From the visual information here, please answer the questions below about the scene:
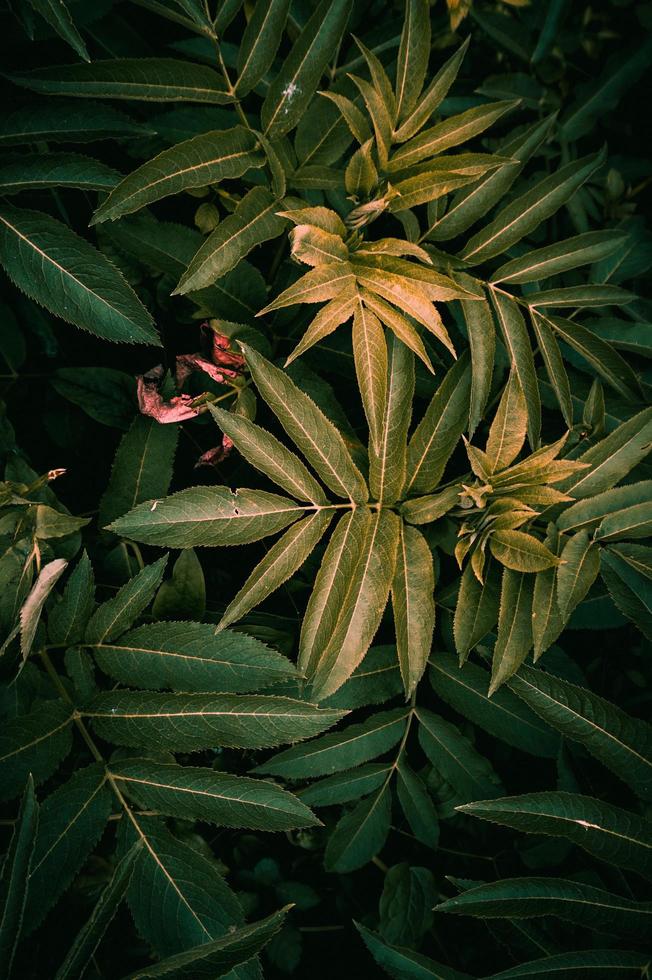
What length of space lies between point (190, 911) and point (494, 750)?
114 cm

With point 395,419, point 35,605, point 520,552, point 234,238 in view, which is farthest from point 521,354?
point 35,605

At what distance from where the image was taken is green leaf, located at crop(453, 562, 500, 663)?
5.23 feet

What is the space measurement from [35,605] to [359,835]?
105cm

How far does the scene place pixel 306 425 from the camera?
153 cm

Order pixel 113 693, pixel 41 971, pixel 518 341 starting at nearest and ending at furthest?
pixel 113 693 < pixel 518 341 < pixel 41 971

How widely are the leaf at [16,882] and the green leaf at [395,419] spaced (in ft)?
3.13

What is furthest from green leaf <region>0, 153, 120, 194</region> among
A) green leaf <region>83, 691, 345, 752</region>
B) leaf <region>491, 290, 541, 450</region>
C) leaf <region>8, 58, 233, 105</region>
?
green leaf <region>83, 691, 345, 752</region>

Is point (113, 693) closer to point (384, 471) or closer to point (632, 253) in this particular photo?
point (384, 471)

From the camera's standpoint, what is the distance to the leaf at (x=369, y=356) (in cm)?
148

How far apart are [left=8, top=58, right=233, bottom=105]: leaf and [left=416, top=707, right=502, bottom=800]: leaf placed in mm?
1611

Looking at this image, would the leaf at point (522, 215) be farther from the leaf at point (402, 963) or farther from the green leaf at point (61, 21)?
the leaf at point (402, 963)

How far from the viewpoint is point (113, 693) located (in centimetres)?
159

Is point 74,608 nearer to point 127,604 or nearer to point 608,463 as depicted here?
point 127,604

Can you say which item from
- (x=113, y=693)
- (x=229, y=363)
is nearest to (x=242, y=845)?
(x=113, y=693)
